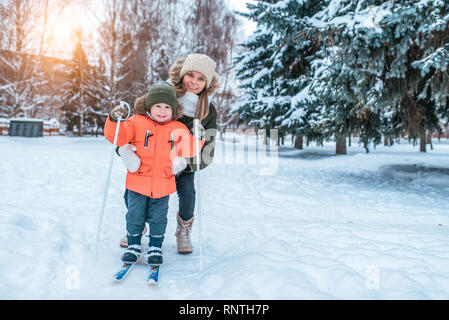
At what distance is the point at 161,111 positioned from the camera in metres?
2.08

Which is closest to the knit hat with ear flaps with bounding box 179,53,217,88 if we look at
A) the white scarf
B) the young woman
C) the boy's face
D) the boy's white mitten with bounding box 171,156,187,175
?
the young woman

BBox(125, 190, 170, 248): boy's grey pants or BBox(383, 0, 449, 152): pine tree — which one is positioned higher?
BBox(383, 0, 449, 152): pine tree

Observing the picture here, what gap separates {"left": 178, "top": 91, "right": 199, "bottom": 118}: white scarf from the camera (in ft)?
7.88

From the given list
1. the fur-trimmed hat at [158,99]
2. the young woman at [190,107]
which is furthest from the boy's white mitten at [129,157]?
the young woman at [190,107]

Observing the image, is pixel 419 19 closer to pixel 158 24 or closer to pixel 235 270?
pixel 235 270

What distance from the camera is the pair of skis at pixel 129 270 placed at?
1837 millimetres

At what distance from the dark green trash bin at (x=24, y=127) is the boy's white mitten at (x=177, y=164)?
13.0m

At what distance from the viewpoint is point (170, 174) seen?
2.15 metres

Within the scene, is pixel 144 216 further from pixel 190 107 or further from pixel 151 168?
pixel 190 107

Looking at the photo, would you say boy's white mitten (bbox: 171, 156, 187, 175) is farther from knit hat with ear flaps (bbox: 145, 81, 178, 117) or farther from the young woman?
knit hat with ear flaps (bbox: 145, 81, 178, 117)

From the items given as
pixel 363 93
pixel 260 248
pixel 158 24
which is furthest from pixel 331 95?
pixel 158 24

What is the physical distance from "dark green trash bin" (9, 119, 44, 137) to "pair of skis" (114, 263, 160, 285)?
13102 mm

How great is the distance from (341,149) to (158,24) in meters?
10.6

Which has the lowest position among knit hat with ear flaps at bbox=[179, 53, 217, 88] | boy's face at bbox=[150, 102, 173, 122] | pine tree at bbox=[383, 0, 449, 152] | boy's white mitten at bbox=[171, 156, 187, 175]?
boy's white mitten at bbox=[171, 156, 187, 175]
